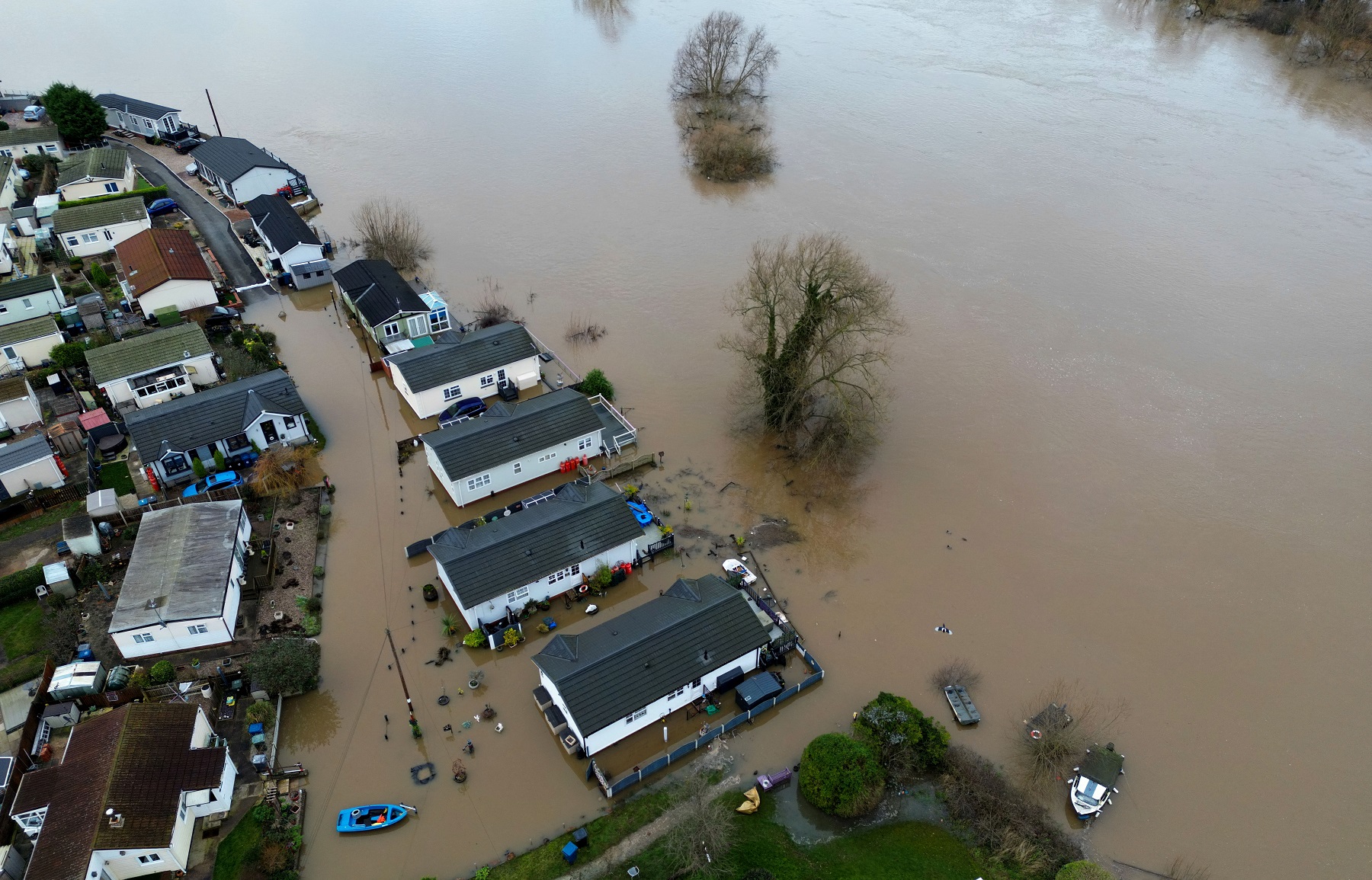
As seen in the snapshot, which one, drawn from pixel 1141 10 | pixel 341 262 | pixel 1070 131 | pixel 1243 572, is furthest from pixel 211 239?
pixel 1141 10

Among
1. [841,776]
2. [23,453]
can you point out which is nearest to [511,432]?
[841,776]

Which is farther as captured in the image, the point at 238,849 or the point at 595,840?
the point at 595,840

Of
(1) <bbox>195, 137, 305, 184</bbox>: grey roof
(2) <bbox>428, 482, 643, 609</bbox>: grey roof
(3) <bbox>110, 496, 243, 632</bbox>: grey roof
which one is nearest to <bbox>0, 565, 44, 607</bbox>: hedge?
(3) <bbox>110, 496, 243, 632</bbox>: grey roof

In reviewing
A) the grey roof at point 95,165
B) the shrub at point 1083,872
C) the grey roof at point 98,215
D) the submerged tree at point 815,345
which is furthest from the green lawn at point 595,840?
the grey roof at point 95,165

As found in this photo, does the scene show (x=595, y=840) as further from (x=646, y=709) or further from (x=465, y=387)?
(x=465, y=387)

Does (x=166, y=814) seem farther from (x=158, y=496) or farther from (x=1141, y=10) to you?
(x=1141, y=10)

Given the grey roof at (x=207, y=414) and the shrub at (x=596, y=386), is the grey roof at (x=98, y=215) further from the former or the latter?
the shrub at (x=596, y=386)
